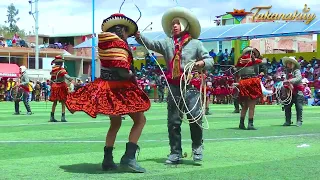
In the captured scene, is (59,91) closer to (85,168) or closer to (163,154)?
(163,154)

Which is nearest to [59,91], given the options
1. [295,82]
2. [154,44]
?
[295,82]

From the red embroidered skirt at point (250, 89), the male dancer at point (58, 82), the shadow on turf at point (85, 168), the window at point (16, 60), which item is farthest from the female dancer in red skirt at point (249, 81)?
the window at point (16, 60)

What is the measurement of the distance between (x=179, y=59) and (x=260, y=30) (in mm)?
34584

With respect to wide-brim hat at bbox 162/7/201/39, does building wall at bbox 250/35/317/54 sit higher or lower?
higher

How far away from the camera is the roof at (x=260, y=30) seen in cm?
3906

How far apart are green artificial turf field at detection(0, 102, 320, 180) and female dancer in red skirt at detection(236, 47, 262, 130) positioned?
603 mm

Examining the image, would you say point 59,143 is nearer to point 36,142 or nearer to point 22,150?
point 36,142

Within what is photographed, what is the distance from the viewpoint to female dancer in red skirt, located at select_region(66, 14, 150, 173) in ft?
24.4

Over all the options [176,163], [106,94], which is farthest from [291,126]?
[106,94]

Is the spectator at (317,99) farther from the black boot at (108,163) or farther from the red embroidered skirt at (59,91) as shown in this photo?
the black boot at (108,163)

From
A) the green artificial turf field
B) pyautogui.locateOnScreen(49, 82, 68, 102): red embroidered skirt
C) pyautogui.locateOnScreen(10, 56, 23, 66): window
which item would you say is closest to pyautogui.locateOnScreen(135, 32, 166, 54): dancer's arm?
the green artificial turf field

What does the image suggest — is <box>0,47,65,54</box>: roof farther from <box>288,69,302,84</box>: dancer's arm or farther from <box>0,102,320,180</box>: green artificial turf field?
<box>288,69,302,84</box>: dancer's arm

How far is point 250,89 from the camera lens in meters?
14.4

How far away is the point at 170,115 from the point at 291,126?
7.78 meters
